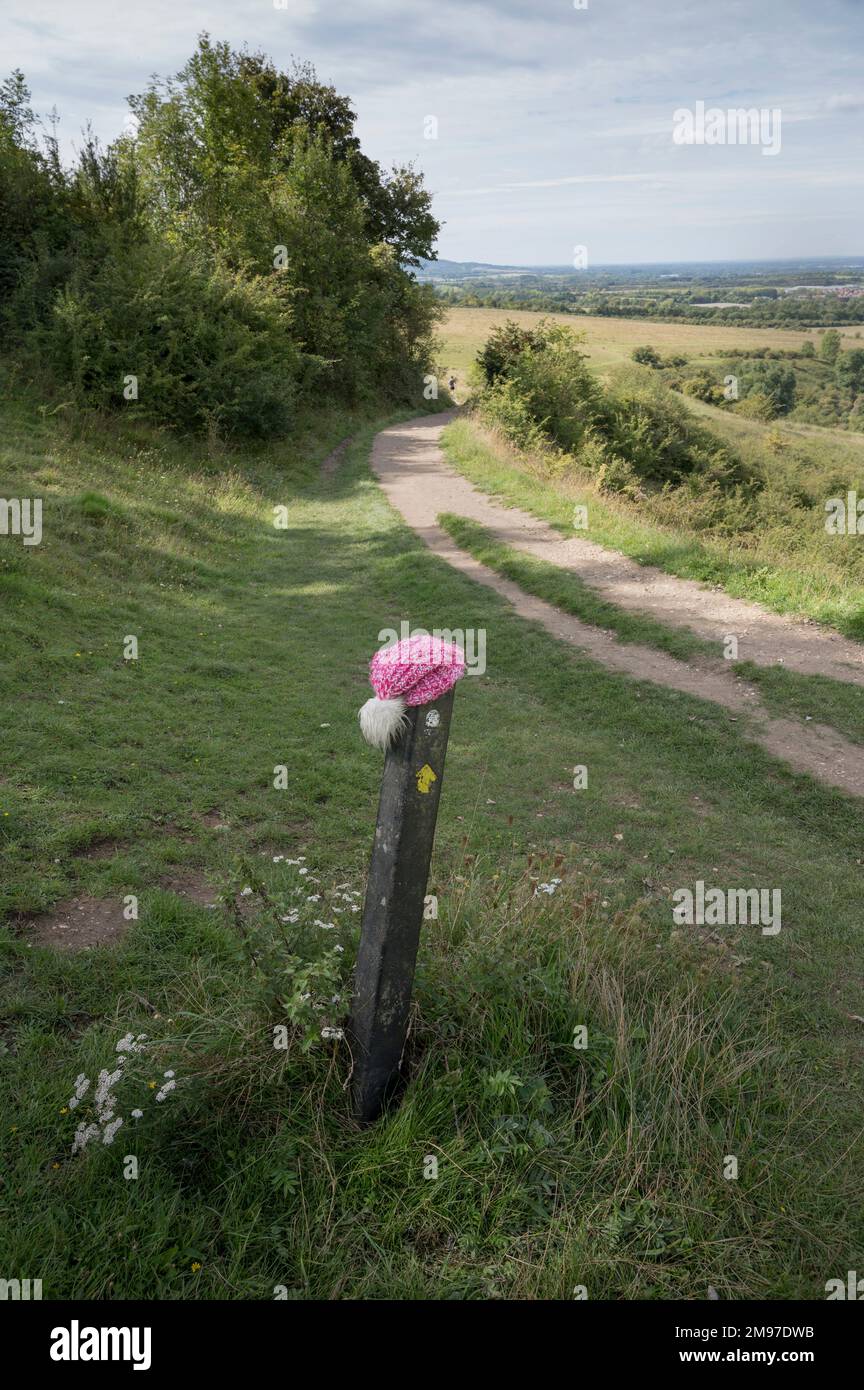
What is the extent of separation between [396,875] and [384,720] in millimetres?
535

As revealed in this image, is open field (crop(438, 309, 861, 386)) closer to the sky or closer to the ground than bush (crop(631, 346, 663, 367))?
closer to the sky

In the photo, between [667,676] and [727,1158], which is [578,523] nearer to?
[667,676]

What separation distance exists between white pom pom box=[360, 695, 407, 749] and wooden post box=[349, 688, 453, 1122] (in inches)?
1.4

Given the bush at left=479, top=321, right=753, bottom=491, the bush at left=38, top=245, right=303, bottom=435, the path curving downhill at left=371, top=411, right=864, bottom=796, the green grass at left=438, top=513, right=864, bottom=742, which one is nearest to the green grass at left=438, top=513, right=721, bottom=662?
the green grass at left=438, top=513, right=864, bottom=742

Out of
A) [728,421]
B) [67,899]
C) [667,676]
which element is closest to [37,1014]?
[67,899]

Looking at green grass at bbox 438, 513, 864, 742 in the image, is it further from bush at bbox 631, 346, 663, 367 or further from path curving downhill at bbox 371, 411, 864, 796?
bush at bbox 631, 346, 663, 367

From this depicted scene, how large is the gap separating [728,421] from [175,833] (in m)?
39.3

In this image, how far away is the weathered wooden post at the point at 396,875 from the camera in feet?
9.41

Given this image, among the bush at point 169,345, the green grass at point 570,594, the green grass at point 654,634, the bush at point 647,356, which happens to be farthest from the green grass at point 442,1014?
the bush at point 647,356

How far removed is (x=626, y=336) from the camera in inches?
2697

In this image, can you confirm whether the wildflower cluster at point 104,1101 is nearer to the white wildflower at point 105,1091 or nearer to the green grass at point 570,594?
the white wildflower at point 105,1091

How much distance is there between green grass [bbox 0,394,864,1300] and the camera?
268 cm

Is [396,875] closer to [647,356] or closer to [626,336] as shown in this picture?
[647,356]

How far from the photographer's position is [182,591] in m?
11.0
